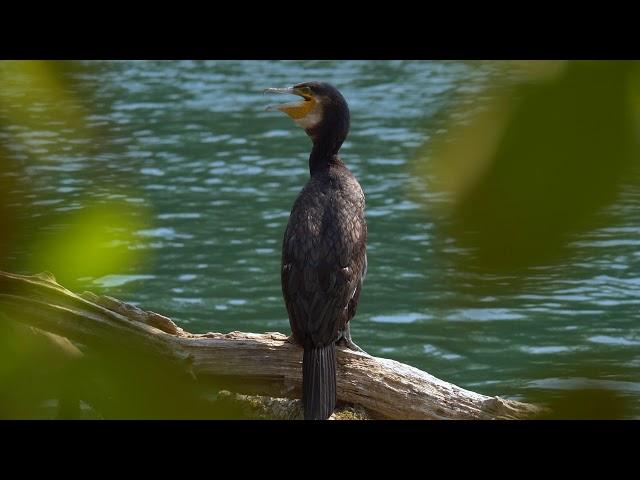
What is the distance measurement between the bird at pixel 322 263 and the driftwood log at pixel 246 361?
0.15m

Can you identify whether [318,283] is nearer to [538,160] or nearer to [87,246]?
[87,246]

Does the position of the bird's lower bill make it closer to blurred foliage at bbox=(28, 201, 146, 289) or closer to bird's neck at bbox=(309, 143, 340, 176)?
bird's neck at bbox=(309, 143, 340, 176)

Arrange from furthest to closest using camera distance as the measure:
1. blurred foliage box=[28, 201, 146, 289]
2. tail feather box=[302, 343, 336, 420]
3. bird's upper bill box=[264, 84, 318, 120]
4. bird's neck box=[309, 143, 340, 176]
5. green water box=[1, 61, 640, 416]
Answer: green water box=[1, 61, 640, 416], bird's neck box=[309, 143, 340, 176], bird's upper bill box=[264, 84, 318, 120], tail feather box=[302, 343, 336, 420], blurred foliage box=[28, 201, 146, 289]

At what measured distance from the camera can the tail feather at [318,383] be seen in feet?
14.7

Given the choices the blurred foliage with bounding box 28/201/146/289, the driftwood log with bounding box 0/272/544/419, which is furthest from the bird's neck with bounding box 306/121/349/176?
the blurred foliage with bounding box 28/201/146/289

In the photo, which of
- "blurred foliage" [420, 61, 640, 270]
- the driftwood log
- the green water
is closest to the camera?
"blurred foliage" [420, 61, 640, 270]

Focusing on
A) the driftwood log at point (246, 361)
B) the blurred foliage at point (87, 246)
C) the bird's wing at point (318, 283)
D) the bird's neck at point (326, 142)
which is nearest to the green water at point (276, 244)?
the driftwood log at point (246, 361)

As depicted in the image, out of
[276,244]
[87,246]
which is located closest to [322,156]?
[87,246]

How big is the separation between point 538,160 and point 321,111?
15.2 ft

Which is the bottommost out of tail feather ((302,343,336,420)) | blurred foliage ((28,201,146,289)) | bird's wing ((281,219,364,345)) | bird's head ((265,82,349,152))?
blurred foliage ((28,201,146,289))

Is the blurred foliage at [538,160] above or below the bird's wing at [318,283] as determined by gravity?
below

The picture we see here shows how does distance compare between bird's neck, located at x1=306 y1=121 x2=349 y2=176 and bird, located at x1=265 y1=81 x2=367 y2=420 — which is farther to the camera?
bird's neck, located at x1=306 y1=121 x2=349 y2=176

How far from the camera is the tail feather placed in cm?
449

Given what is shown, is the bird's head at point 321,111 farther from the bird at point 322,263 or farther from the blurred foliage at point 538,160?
the blurred foliage at point 538,160
